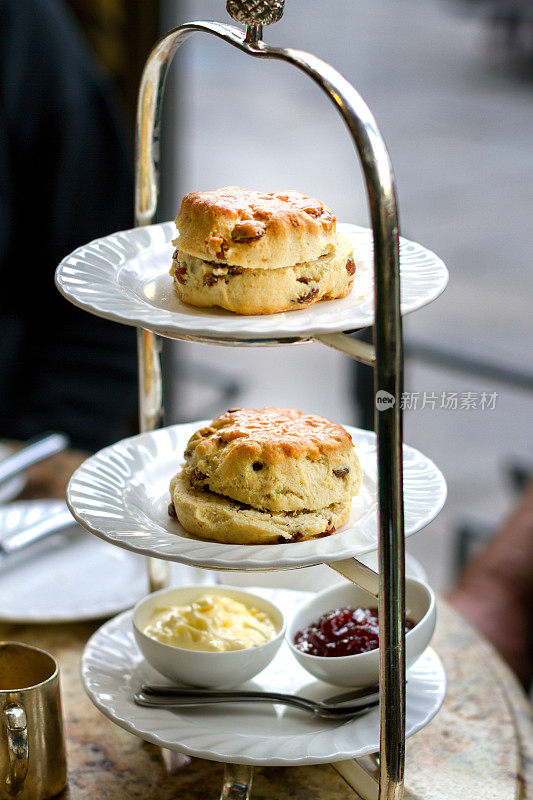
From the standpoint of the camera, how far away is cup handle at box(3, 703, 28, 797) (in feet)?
2.73

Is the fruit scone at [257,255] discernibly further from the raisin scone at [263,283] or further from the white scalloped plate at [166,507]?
the white scalloped plate at [166,507]

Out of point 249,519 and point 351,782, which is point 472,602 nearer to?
point 351,782

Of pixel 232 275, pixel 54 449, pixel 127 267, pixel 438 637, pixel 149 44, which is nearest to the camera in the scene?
pixel 232 275

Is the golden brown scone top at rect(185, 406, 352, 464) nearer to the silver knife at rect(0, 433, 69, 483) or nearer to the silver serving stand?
the silver serving stand

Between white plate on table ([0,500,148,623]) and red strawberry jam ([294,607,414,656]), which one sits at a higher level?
red strawberry jam ([294,607,414,656])

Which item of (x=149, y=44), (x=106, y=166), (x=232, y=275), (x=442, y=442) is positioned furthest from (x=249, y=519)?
(x=442, y=442)

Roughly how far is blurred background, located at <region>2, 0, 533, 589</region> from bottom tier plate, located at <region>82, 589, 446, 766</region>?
135 cm

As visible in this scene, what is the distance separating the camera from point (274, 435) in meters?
0.80

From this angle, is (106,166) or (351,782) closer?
(351,782)

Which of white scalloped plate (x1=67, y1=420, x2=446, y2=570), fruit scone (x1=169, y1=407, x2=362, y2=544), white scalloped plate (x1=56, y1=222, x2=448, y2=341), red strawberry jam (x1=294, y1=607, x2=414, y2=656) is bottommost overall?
red strawberry jam (x1=294, y1=607, x2=414, y2=656)

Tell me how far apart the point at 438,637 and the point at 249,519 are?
50 centimetres

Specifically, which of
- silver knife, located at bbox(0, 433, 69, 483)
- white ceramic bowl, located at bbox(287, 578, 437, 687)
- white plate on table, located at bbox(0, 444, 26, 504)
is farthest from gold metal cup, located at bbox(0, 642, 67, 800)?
white plate on table, located at bbox(0, 444, 26, 504)

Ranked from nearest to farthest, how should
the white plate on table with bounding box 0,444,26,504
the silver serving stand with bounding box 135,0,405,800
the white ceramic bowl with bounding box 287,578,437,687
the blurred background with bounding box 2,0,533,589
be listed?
the silver serving stand with bounding box 135,0,405,800
the white ceramic bowl with bounding box 287,578,437,687
the white plate on table with bounding box 0,444,26,504
the blurred background with bounding box 2,0,533,589

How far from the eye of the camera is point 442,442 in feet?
10.5
